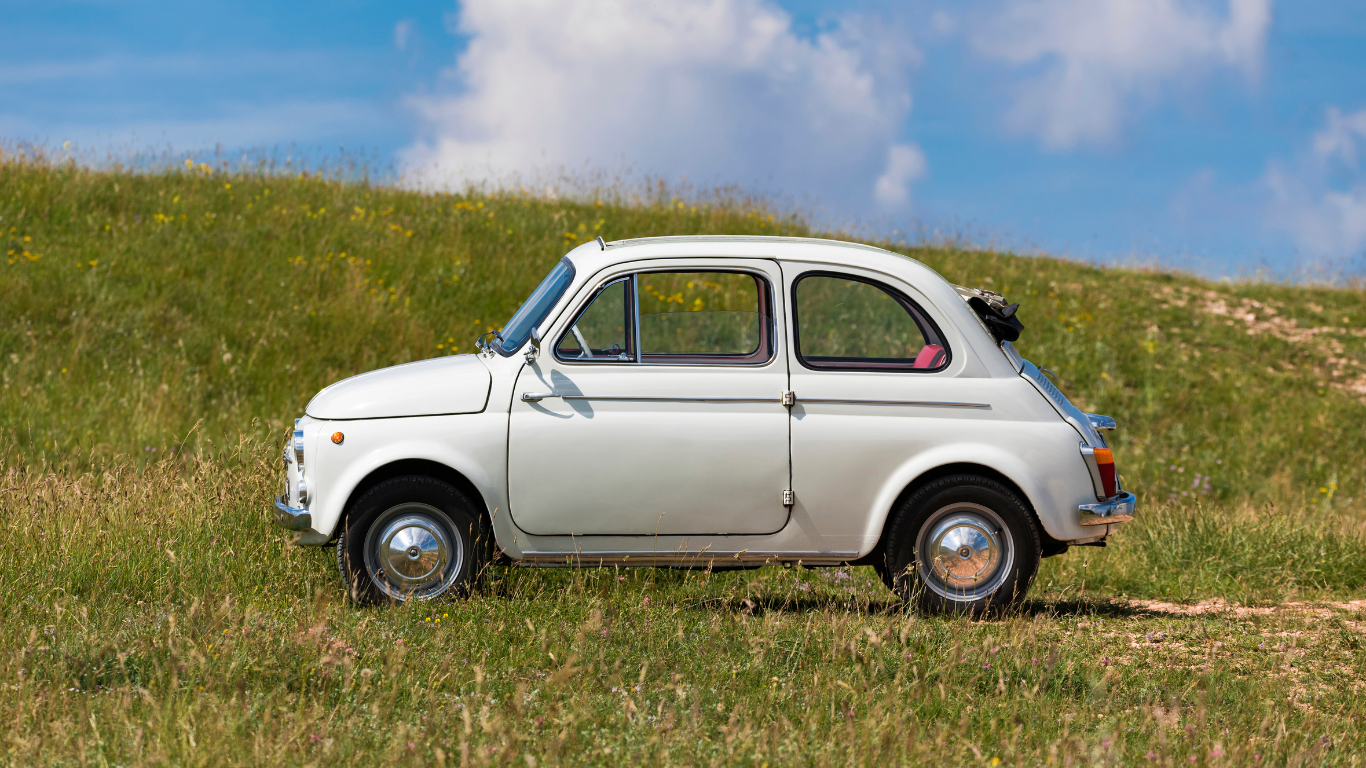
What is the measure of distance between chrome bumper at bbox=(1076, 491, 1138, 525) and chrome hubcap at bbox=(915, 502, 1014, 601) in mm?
417

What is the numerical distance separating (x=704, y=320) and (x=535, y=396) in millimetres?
5002

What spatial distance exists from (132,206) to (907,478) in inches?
546

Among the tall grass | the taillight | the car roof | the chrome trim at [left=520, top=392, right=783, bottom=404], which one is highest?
the car roof

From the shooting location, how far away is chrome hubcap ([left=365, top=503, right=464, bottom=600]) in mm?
5414

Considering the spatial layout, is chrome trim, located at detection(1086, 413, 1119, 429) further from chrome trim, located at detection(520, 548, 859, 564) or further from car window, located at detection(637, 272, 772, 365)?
car window, located at detection(637, 272, 772, 365)

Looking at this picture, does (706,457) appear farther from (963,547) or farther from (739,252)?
(963,547)

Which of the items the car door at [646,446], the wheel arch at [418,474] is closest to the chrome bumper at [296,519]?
the wheel arch at [418,474]

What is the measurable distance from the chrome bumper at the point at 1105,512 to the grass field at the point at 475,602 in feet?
1.98

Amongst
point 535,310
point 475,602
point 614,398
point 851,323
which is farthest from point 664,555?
point 851,323

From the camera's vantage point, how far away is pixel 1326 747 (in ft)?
12.5

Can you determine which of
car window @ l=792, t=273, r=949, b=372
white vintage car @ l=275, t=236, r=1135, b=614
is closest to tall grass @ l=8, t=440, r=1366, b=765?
white vintage car @ l=275, t=236, r=1135, b=614

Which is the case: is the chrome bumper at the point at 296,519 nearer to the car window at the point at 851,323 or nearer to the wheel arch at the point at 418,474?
the wheel arch at the point at 418,474

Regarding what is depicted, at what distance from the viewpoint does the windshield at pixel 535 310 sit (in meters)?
5.61

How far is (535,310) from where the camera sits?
18.8 ft
